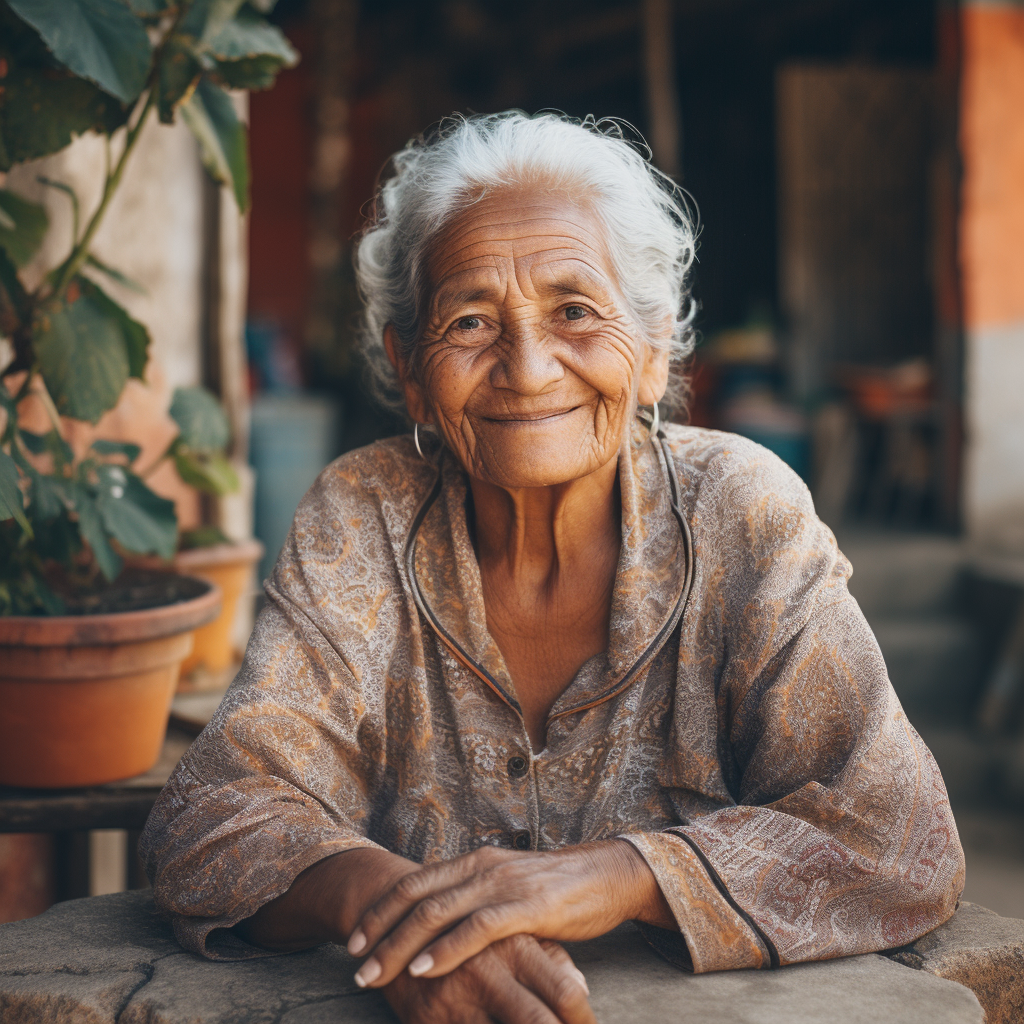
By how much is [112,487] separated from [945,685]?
3.86m

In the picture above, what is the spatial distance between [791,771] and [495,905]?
51 cm

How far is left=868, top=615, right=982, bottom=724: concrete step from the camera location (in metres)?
4.89

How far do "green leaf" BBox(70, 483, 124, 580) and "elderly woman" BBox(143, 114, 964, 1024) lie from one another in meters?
0.55

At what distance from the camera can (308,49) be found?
992 centimetres

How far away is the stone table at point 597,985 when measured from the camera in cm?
142

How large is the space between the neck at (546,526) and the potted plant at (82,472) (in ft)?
2.52

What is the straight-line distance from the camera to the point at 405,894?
1.40 m

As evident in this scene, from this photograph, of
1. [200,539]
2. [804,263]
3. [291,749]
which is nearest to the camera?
[291,749]

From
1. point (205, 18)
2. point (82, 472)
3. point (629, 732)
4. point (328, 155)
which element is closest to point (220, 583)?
point (82, 472)

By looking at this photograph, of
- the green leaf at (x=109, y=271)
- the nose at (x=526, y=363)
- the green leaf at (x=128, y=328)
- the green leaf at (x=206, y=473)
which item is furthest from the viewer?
the green leaf at (x=206, y=473)

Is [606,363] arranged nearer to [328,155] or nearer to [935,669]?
[935,669]

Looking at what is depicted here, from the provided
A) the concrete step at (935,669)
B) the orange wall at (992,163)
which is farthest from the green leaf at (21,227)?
the orange wall at (992,163)

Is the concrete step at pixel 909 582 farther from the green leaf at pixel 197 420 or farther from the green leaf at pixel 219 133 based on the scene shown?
the green leaf at pixel 219 133

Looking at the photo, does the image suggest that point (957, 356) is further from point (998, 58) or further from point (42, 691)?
point (42, 691)
